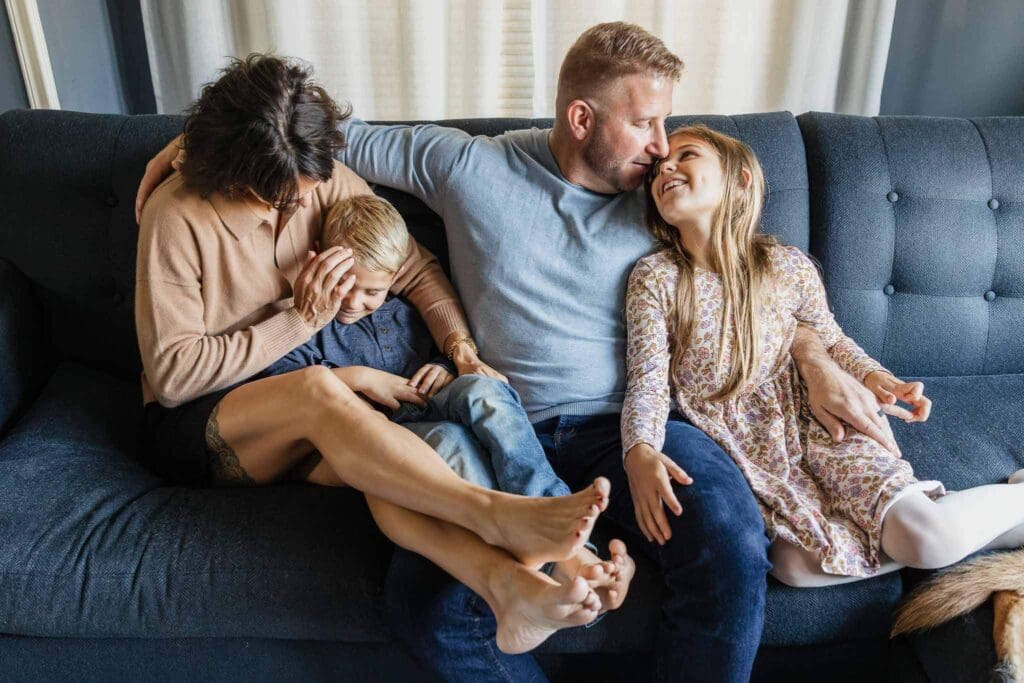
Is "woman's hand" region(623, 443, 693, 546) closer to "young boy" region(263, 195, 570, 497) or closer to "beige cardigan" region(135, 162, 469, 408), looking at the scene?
"young boy" region(263, 195, 570, 497)

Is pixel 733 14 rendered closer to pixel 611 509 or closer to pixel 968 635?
pixel 611 509

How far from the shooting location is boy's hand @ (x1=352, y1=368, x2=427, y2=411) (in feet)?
4.62

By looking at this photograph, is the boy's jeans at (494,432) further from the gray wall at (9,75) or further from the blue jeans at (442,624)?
the gray wall at (9,75)

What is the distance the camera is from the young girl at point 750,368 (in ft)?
4.09

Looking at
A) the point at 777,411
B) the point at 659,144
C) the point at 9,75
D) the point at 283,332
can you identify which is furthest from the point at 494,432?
the point at 9,75

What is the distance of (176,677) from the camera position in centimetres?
129

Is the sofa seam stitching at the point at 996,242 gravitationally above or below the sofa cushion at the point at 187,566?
above

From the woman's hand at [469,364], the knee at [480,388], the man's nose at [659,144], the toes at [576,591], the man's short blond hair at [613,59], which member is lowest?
the toes at [576,591]

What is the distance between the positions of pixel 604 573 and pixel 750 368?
56 centimetres

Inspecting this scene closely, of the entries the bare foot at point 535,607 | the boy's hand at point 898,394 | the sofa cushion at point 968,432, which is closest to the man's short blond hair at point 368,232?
the bare foot at point 535,607

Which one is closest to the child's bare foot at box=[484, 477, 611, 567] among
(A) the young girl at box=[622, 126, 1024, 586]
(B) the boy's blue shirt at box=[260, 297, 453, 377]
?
(A) the young girl at box=[622, 126, 1024, 586]

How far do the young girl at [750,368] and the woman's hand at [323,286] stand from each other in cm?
55

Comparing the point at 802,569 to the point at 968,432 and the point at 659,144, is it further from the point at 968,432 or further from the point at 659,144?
the point at 659,144

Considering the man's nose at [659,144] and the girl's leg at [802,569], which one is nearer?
the girl's leg at [802,569]
